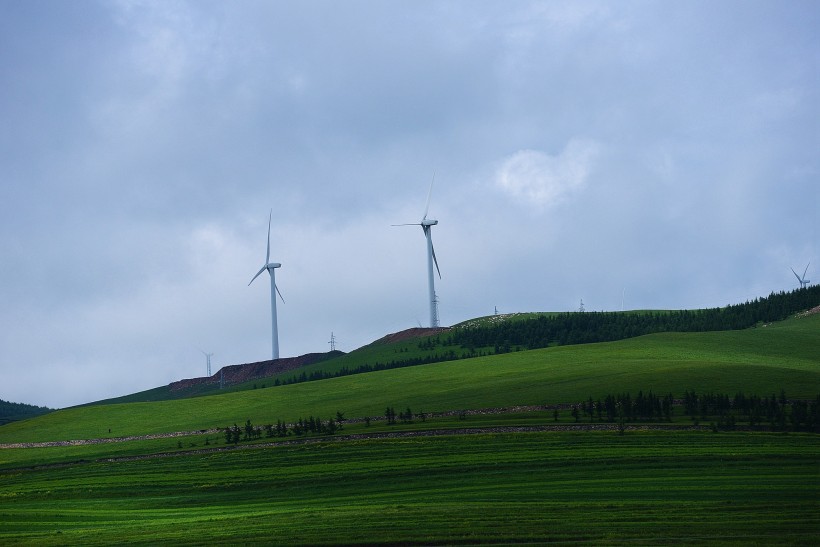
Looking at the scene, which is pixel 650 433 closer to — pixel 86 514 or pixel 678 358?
pixel 86 514

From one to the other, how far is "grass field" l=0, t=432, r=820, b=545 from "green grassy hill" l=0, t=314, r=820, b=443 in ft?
83.1

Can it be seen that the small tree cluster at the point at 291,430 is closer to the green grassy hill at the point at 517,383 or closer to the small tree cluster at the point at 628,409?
the green grassy hill at the point at 517,383

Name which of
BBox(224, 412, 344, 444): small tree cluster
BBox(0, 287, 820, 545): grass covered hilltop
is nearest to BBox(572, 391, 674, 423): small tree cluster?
BBox(0, 287, 820, 545): grass covered hilltop

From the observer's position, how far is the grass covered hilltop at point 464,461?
1922 inches

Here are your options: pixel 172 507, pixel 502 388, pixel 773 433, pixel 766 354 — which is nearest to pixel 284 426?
pixel 502 388

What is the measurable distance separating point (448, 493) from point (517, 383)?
5652 cm

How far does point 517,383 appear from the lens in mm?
116500

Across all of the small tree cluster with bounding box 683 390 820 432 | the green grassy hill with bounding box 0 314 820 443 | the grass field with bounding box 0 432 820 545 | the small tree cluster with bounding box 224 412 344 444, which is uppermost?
the green grassy hill with bounding box 0 314 820 443

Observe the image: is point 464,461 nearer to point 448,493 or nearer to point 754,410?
point 448,493

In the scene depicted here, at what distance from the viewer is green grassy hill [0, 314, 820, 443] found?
10400 centimetres

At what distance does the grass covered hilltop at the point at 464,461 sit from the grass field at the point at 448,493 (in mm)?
201

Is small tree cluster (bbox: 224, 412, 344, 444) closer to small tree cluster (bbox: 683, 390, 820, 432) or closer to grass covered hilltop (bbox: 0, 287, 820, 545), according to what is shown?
grass covered hilltop (bbox: 0, 287, 820, 545)

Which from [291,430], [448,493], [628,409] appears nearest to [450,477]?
[448,493]

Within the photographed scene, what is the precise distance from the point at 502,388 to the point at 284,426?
87.1ft
